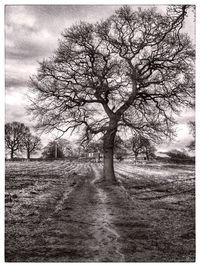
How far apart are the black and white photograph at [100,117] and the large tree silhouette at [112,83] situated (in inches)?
2.9

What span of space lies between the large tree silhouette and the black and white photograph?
0.07 metres

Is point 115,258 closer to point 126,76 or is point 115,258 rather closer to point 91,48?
point 126,76

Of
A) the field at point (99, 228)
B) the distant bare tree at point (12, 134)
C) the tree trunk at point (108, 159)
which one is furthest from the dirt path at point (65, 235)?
the tree trunk at point (108, 159)

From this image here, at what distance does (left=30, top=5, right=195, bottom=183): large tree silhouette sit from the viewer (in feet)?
50.7

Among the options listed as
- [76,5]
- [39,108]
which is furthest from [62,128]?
A: [76,5]

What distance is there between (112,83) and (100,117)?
272 centimetres

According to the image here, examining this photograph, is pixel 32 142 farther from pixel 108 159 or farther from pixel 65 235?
pixel 65 235

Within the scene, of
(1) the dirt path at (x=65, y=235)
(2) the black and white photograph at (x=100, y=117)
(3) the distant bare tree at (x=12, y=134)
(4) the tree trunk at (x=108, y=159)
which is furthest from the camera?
(4) the tree trunk at (x=108, y=159)

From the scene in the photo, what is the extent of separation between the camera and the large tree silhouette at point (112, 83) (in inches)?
608

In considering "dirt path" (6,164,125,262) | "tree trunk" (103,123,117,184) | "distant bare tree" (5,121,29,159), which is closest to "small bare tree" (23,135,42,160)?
"distant bare tree" (5,121,29,159)

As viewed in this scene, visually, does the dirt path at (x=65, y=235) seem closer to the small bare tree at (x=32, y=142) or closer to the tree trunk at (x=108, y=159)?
the small bare tree at (x=32, y=142)

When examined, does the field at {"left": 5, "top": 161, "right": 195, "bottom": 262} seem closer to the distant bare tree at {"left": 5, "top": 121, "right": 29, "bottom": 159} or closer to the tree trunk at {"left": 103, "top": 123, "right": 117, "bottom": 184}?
the distant bare tree at {"left": 5, "top": 121, "right": 29, "bottom": 159}

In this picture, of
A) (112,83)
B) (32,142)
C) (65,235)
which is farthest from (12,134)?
(112,83)

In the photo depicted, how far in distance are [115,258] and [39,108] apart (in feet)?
40.0
